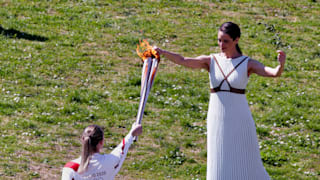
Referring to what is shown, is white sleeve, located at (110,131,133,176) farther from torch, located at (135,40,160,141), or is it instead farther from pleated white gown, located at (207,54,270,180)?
pleated white gown, located at (207,54,270,180)

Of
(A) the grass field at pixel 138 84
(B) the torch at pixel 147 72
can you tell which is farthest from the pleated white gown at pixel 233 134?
(A) the grass field at pixel 138 84

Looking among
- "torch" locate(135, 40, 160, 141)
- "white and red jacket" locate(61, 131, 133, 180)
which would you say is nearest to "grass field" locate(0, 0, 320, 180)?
"torch" locate(135, 40, 160, 141)

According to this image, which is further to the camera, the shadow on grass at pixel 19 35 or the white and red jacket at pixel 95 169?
the shadow on grass at pixel 19 35

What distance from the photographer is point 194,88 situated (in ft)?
41.5

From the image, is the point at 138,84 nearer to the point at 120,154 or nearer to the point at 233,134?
the point at 233,134

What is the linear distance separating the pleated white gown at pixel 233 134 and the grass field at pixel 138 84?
268cm

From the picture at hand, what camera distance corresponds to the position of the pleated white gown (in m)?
6.21

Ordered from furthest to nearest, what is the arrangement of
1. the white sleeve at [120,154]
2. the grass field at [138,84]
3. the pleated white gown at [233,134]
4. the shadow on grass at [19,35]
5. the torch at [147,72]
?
the shadow on grass at [19,35] → the grass field at [138,84] → the pleated white gown at [233,134] → the torch at [147,72] → the white sleeve at [120,154]

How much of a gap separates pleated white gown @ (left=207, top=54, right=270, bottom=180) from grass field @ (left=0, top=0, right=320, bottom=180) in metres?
2.68

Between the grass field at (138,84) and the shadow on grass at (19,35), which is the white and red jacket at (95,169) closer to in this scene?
the grass field at (138,84)

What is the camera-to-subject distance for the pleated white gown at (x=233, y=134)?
6.21 metres

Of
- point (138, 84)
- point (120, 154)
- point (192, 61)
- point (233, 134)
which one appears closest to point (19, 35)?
point (138, 84)

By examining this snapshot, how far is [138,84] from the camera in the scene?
1278 centimetres

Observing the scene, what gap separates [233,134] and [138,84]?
6.71 metres
